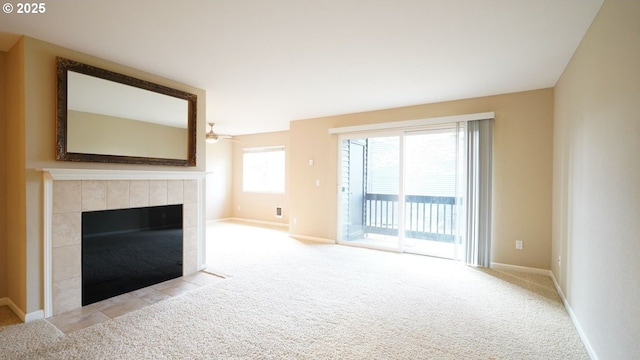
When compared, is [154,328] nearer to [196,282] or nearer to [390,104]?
[196,282]

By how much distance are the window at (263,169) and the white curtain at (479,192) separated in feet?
14.7

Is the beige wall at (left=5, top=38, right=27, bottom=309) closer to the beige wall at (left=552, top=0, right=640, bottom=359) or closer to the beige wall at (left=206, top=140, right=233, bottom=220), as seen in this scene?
the beige wall at (left=552, top=0, right=640, bottom=359)

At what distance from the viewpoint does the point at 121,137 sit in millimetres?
3070

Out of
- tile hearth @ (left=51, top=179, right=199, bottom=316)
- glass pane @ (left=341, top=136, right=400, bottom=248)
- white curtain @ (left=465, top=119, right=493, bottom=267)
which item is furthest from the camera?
glass pane @ (left=341, top=136, right=400, bottom=248)

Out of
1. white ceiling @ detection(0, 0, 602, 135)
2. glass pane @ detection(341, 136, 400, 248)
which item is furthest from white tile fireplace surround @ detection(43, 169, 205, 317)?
glass pane @ detection(341, 136, 400, 248)

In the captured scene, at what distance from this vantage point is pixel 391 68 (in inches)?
120

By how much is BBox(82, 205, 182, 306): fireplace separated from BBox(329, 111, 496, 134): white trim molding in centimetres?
298

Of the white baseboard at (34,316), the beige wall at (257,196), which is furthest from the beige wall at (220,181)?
the white baseboard at (34,316)

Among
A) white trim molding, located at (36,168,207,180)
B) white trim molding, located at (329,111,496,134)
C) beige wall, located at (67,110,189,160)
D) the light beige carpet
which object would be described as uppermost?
white trim molding, located at (329,111,496,134)

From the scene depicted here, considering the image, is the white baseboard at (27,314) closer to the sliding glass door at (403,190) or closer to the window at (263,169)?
the sliding glass door at (403,190)

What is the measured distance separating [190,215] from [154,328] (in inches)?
64.4

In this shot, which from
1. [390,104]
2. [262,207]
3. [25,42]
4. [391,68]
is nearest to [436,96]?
[390,104]

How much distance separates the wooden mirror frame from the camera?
261 centimetres

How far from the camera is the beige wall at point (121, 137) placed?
2.74 m
